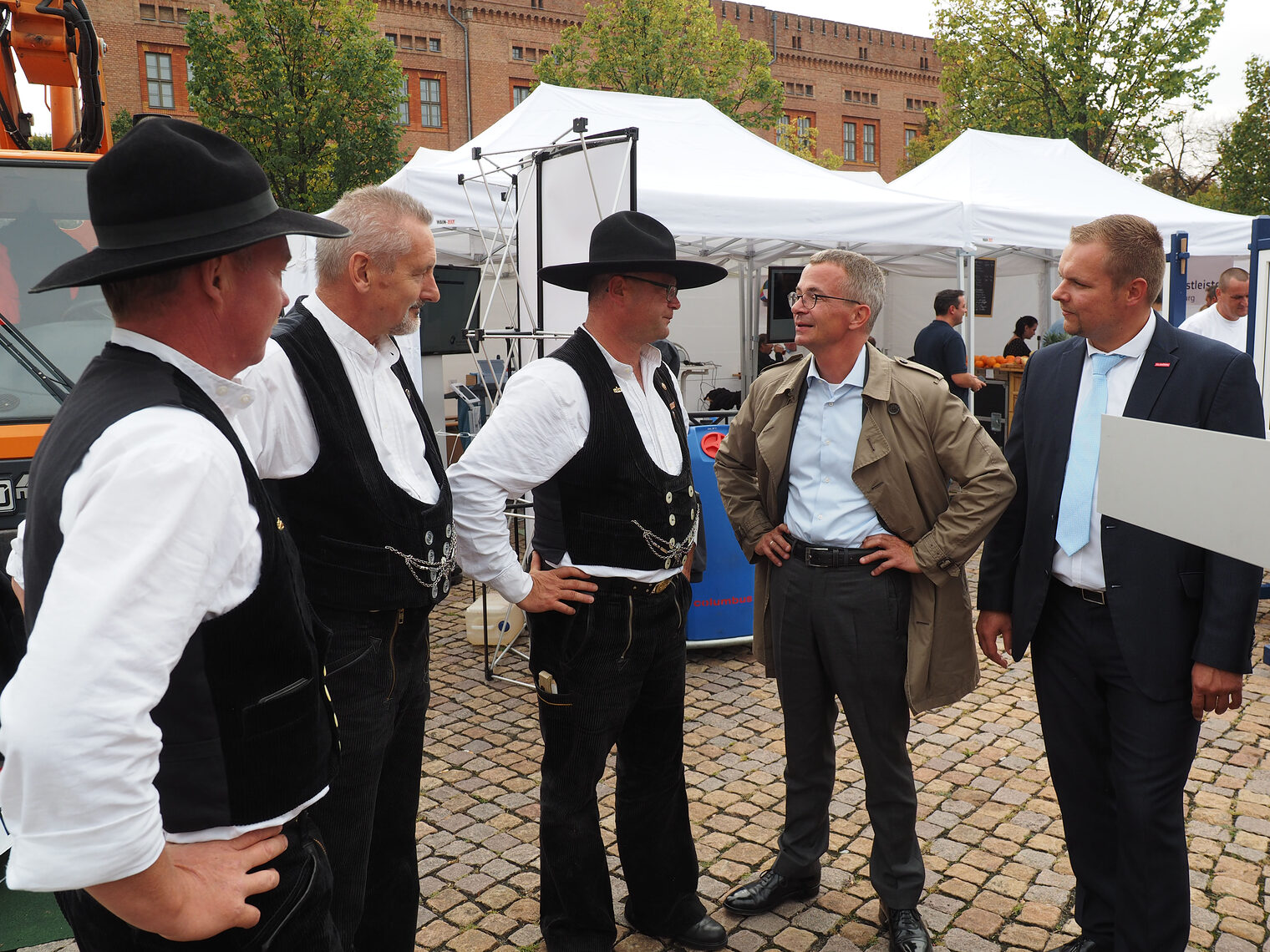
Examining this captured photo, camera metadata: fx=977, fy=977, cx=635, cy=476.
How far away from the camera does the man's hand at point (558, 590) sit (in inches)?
105

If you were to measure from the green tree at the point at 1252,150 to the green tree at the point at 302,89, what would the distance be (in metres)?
21.8

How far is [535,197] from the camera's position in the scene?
616cm

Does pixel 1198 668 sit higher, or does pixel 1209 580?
pixel 1209 580

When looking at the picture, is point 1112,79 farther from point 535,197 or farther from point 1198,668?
point 1198,668

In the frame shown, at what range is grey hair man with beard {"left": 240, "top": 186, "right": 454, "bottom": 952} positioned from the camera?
2.16 meters

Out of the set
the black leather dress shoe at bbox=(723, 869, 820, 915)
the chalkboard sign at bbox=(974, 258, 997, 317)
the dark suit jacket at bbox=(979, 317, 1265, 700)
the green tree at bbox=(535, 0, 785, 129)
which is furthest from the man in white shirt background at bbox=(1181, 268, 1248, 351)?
the green tree at bbox=(535, 0, 785, 129)

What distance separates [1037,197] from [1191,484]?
1031 cm

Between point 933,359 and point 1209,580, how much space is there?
A: 279 inches

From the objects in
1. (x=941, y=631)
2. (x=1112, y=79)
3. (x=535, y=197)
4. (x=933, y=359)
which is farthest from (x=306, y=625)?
(x=1112, y=79)

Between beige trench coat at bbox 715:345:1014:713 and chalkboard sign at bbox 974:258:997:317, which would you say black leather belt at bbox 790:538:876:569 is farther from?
chalkboard sign at bbox 974:258:997:317

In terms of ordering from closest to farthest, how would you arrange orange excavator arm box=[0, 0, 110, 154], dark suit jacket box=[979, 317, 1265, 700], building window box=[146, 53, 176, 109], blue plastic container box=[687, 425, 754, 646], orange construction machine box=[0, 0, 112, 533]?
dark suit jacket box=[979, 317, 1265, 700]
orange construction machine box=[0, 0, 112, 533]
blue plastic container box=[687, 425, 754, 646]
orange excavator arm box=[0, 0, 110, 154]
building window box=[146, 53, 176, 109]

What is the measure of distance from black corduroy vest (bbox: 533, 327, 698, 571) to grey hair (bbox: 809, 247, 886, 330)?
2.73 feet

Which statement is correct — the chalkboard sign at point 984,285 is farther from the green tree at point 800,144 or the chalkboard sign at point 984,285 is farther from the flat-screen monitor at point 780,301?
the green tree at point 800,144

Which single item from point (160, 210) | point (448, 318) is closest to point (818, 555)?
point (160, 210)
